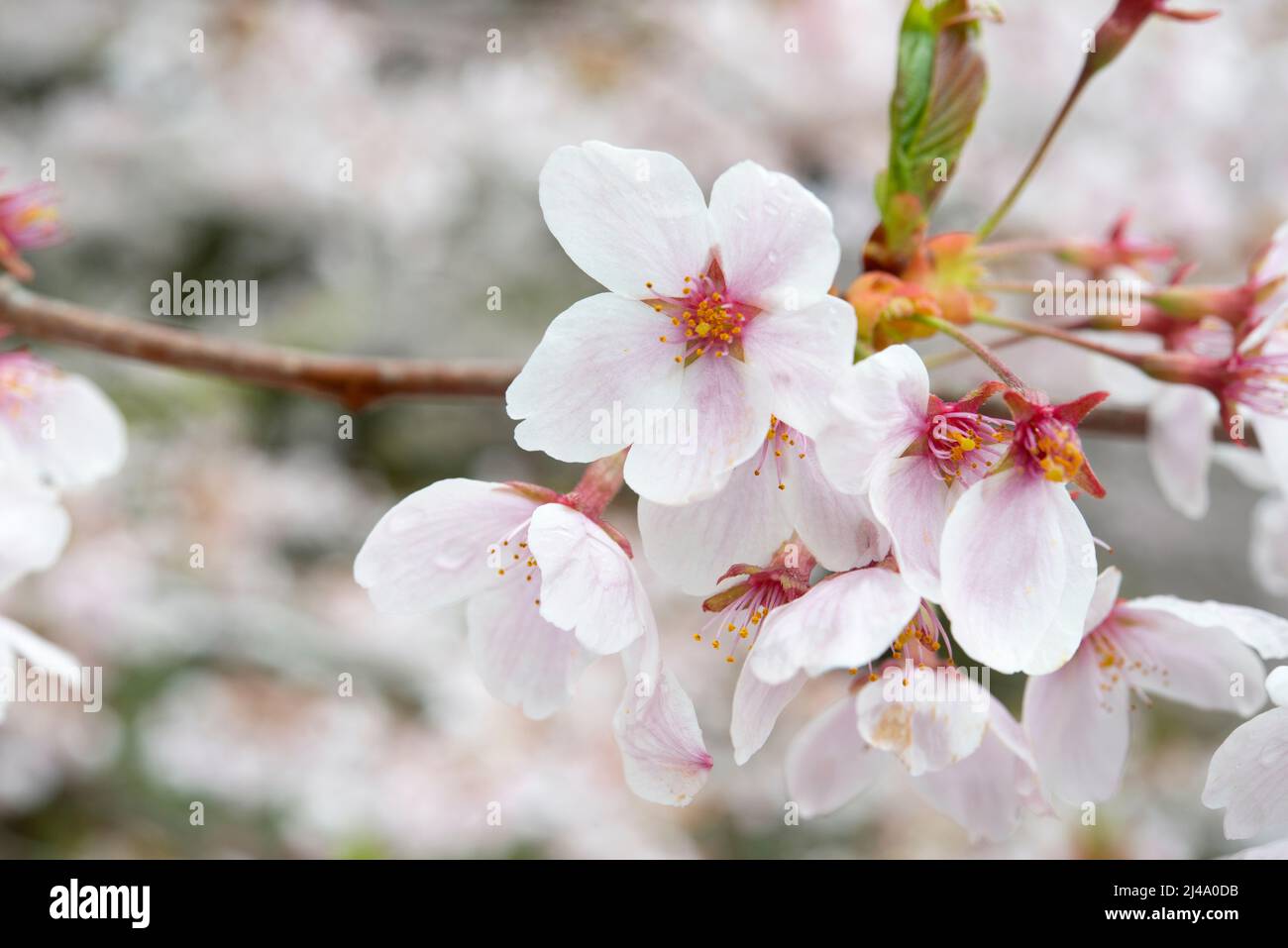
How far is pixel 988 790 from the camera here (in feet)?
2.25

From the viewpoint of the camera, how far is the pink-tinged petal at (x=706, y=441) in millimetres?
515

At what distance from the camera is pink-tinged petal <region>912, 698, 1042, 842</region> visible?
2.07 ft

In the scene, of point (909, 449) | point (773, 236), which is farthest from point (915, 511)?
point (773, 236)

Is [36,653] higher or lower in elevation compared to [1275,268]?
lower

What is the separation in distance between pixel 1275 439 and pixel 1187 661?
0.51 ft

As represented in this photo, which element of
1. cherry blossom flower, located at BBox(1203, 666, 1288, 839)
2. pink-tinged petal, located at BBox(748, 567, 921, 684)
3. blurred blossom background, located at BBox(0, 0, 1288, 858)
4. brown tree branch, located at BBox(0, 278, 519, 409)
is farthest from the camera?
blurred blossom background, located at BBox(0, 0, 1288, 858)

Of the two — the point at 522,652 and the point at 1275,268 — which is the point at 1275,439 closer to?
the point at 1275,268

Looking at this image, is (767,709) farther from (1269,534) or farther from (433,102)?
(433,102)

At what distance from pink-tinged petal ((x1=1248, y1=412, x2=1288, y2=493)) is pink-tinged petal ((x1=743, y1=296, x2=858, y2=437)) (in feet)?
1.11

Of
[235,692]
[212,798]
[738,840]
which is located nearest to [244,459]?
[235,692]

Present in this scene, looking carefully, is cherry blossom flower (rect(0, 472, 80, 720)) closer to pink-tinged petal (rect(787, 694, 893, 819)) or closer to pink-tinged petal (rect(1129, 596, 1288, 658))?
pink-tinged petal (rect(787, 694, 893, 819))

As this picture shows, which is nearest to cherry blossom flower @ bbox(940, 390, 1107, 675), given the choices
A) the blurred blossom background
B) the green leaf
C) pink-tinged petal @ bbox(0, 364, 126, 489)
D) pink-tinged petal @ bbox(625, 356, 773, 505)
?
pink-tinged petal @ bbox(625, 356, 773, 505)

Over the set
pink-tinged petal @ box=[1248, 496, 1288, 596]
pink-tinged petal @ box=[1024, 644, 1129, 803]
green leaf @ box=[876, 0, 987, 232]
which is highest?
green leaf @ box=[876, 0, 987, 232]

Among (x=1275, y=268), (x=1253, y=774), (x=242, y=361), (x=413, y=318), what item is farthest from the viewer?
(x=413, y=318)
